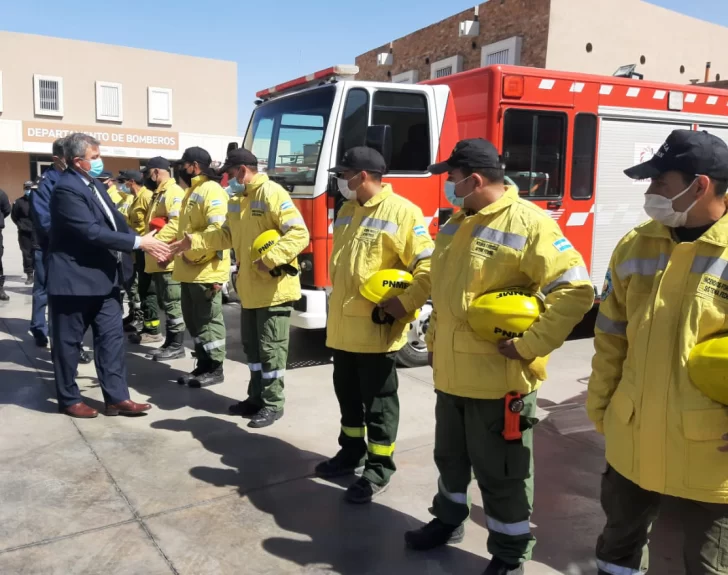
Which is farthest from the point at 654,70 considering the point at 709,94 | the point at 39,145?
the point at 39,145

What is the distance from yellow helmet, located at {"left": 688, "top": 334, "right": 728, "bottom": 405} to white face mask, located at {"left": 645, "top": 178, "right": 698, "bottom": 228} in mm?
402

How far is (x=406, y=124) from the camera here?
592 cm

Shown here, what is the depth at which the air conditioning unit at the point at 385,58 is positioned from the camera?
19938 millimetres

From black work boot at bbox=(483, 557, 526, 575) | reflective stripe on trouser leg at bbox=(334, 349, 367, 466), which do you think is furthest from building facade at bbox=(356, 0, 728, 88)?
black work boot at bbox=(483, 557, 526, 575)

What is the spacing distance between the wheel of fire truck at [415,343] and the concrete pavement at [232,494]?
1.60 ft

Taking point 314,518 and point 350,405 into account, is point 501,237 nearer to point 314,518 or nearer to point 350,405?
point 350,405

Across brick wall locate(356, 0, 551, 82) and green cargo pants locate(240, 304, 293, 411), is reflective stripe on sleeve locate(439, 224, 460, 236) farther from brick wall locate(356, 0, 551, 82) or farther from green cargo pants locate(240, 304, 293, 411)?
brick wall locate(356, 0, 551, 82)

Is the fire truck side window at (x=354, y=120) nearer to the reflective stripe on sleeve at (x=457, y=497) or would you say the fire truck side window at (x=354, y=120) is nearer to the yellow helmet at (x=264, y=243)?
the yellow helmet at (x=264, y=243)

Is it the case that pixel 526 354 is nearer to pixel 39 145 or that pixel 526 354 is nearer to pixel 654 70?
pixel 654 70

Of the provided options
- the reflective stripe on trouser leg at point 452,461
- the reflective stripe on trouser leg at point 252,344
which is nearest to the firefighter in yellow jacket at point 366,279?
the reflective stripe on trouser leg at point 452,461

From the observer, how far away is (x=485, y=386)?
2.72 m

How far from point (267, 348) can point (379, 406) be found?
4.47 feet

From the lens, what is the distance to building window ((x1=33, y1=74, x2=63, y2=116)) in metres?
31.7

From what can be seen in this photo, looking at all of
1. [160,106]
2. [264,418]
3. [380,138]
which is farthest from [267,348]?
[160,106]
